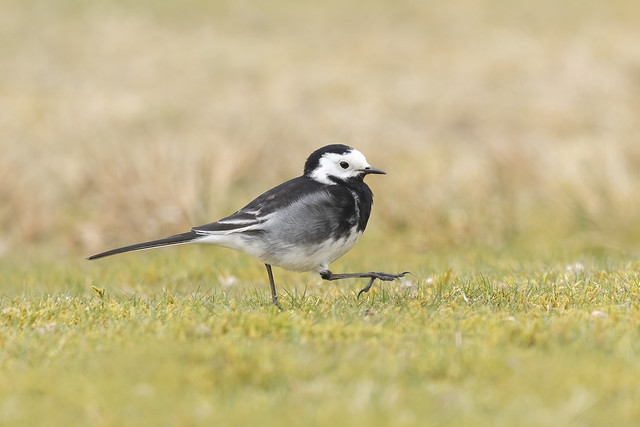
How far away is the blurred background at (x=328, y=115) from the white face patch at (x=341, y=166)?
6.38 m

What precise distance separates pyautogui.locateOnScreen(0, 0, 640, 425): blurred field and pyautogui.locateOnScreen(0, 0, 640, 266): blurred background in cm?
8

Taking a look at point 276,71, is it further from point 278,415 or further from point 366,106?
point 278,415

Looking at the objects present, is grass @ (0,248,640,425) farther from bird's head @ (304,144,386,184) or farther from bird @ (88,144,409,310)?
bird's head @ (304,144,386,184)

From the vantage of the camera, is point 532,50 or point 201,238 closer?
point 201,238

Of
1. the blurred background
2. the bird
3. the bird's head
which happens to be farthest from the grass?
the blurred background

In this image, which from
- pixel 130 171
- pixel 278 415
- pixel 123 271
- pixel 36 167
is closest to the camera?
pixel 278 415

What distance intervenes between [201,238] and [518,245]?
314 inches

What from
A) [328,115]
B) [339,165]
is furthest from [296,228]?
[328,115]

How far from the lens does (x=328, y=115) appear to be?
2544cm

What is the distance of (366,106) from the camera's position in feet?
91.3

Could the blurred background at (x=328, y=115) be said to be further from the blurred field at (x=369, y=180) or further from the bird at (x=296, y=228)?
the bird at (x=296, y=228)

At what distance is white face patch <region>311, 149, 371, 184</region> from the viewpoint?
7602mm

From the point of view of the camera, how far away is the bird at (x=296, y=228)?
280 inches

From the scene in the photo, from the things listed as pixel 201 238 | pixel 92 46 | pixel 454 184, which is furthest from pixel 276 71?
pixel 201 238
